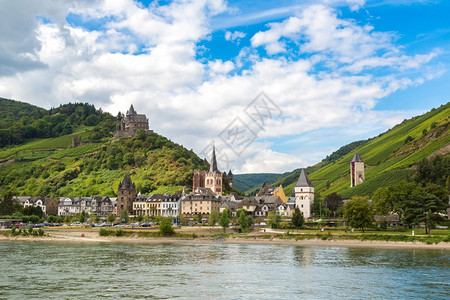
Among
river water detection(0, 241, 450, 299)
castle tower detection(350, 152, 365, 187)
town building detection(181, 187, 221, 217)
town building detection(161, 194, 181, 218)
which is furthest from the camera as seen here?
castle tower detection(350, 152, 365, 187)

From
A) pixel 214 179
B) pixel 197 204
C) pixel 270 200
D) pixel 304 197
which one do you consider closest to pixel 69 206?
pixel 214 179

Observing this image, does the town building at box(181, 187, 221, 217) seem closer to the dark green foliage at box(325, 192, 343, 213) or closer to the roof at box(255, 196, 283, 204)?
the roof at box(255, 196, 283, 204)

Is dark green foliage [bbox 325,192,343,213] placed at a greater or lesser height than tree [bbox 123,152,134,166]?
lesser

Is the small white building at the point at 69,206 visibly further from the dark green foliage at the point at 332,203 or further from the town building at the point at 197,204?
the dark green foliage at the point at 332,203

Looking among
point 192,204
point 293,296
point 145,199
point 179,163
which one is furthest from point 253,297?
point 179,163

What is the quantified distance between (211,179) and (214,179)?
3.07ft

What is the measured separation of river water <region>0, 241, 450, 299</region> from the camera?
114 ft

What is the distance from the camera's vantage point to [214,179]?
142250mm

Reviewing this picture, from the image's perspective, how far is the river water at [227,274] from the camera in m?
34.8

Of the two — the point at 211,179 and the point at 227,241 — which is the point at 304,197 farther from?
the point at 211,179

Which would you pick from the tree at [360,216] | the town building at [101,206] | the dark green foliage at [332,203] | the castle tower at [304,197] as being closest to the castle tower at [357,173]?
the dark green foliage at [332,203]

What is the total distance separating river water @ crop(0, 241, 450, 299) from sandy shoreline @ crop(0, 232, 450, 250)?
4555mm

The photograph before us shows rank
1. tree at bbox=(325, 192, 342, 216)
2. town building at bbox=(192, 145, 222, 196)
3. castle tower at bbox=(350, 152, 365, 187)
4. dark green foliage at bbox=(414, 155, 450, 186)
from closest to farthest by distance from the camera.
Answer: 1. dark green foliage at bbox=(414, 155, 450, 186)
2. tree at bbox=(325, 192, 342, 216)
3. town building at bbox=(192, 145, 222, 196)
4. castle tower at bbox=(350, 152, 365, 187)

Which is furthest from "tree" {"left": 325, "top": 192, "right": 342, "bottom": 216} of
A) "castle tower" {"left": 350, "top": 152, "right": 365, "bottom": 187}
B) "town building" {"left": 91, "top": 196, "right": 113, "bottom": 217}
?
"town building" {"left": 91, "top": 196, "right": 113, "bottom": 217}
